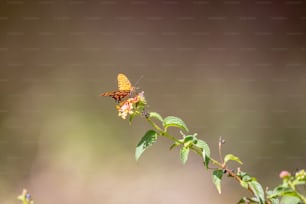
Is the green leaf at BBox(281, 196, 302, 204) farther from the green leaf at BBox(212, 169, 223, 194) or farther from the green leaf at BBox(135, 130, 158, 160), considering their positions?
the green leaf at BBox(135, 130, 158, 160)

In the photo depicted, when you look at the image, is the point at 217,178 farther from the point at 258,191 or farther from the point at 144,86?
the point at 144,86

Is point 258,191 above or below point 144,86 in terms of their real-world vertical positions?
below

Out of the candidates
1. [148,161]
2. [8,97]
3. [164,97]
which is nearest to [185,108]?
[164,97]

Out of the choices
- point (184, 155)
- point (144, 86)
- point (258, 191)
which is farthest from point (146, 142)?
point (144, 86)

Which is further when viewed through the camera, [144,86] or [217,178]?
[144,86]

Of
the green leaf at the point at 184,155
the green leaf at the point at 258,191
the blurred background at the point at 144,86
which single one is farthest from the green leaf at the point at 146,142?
the blurred background at the point at 144,86

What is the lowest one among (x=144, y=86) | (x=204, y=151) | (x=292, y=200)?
(x=292, y=200)

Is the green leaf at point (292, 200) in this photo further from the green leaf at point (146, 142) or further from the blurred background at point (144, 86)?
the blurred background at point (144, 86)

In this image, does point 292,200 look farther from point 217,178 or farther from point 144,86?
point 144,86
